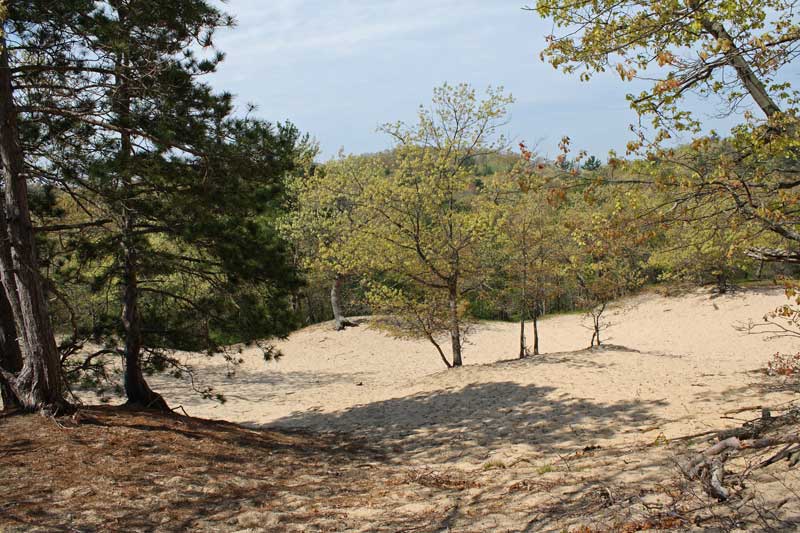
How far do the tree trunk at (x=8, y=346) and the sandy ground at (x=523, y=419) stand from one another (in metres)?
4.08

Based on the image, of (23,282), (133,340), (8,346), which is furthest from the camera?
(133,340)

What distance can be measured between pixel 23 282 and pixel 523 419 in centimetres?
668

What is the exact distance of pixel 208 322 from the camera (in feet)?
27.5

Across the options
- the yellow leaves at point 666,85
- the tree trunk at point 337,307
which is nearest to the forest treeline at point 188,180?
the yellow leaves at point 666,85

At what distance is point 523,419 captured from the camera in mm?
8336

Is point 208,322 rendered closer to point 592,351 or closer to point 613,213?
point 613,213

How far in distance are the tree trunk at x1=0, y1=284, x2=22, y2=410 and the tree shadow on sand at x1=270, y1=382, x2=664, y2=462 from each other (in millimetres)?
4693

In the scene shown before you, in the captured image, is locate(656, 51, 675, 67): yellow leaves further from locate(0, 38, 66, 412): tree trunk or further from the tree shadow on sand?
locate(0, 38, 66, 412): tree trunk

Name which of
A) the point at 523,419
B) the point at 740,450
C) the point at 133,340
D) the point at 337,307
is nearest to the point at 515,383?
the point at 523,419

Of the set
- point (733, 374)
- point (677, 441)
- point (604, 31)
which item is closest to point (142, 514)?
point (677, 441)

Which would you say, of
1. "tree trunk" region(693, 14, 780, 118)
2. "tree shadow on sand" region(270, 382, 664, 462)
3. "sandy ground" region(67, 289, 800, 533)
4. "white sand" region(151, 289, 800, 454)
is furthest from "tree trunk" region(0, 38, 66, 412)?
"tree trunk" region(693, 14, 780, 118)

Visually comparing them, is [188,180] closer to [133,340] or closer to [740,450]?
[133,340]

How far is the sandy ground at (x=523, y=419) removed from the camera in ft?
13.3

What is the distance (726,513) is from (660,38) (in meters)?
4.40
